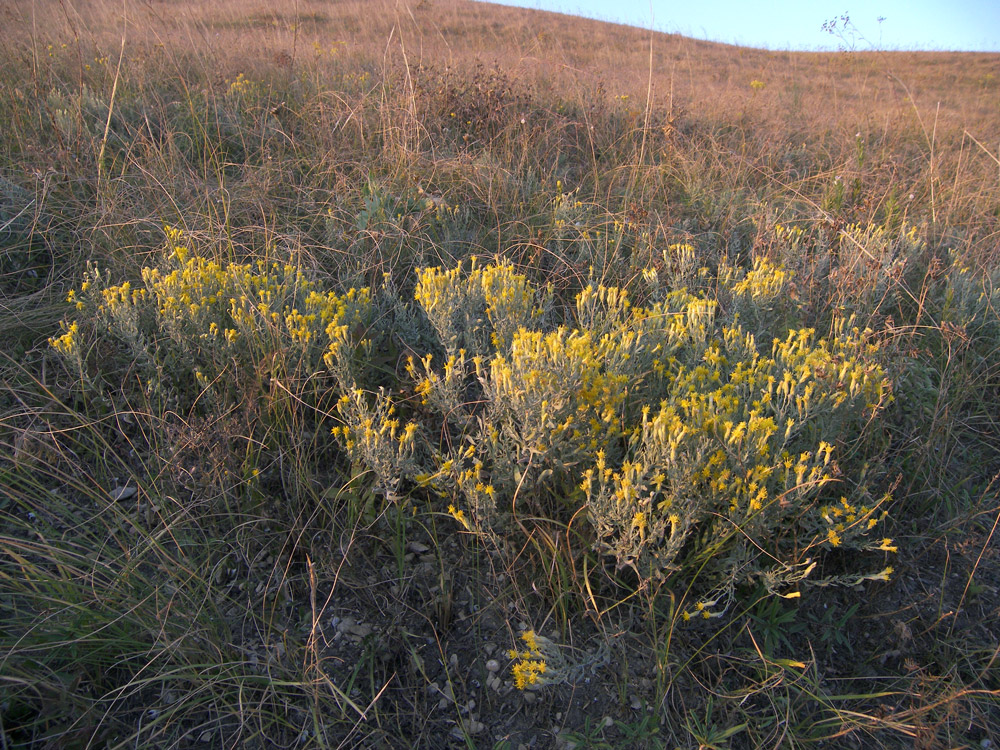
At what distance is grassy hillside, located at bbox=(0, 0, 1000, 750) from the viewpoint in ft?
5.58

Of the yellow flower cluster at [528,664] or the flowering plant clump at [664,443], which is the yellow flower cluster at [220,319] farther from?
→ the yellow flower cluster at [528,664]

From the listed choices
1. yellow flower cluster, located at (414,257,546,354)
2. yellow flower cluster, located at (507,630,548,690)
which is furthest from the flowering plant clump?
yellow flower cluster, located at (507,630,548,690)

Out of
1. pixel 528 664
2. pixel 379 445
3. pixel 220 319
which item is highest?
pixel 220 319

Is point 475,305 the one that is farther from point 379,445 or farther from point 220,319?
point 220,319

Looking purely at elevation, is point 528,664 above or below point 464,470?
below

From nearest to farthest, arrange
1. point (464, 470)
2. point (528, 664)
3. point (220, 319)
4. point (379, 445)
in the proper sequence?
1. point (528, 664)
2. point (379, 445)
3. point (464, 470)
4. point (220, 319)

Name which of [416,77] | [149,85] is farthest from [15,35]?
[416,77]

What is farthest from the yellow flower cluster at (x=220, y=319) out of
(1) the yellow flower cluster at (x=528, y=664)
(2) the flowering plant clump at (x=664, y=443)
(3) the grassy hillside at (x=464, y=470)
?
(1) the yellow flower cluster at (x=528, y=664)

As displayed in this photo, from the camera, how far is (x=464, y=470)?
2.18m

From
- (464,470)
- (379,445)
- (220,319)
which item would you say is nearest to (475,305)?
(464,470)

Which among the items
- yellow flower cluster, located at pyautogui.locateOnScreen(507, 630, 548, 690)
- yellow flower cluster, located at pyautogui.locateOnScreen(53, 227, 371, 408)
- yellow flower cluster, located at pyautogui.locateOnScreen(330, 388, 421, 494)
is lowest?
yellow flower cluster, located at pyautogui.locateOnScreen(507, 630, 548, 690)

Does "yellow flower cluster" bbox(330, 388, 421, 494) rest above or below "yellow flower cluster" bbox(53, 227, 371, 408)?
below

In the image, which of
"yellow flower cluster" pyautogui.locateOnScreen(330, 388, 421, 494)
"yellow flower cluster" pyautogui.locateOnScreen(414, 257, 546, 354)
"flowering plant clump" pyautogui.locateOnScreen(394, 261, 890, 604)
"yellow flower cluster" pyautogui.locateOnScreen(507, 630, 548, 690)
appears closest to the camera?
"yellow flower cluster" pyautogui.locateOnScreen(507, 630, 548, 690)

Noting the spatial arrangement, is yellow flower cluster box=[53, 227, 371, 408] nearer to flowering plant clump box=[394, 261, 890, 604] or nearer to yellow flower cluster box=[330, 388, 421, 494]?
yellow flower cluster box=[330, 388, 421, 494]
